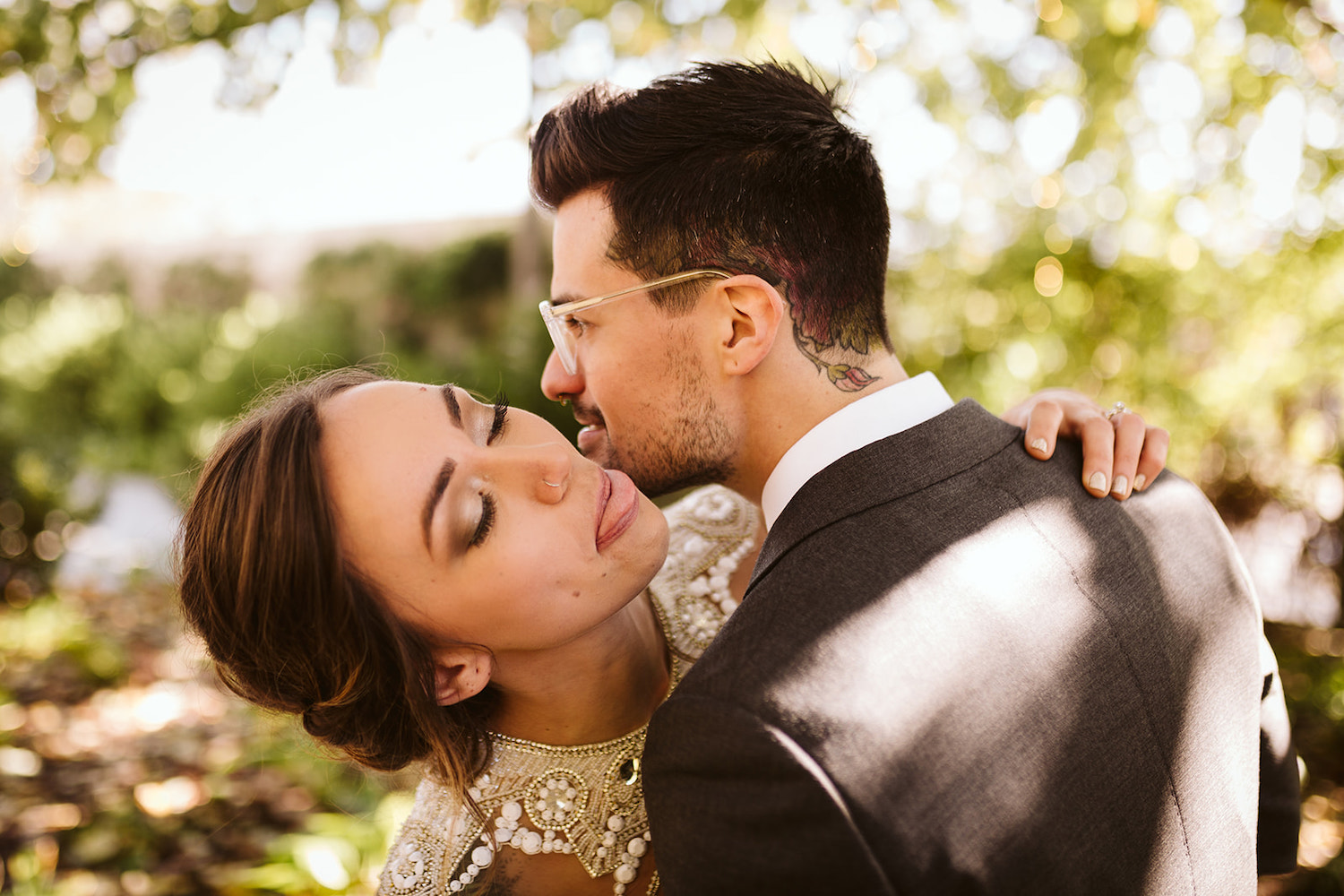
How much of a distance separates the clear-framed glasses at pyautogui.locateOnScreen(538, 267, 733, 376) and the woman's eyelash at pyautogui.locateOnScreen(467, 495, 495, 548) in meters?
0.62

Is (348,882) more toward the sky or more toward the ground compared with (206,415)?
more toward the sky

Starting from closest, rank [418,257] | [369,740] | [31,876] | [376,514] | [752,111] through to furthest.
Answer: [376,514] < [369,740] < [752,111] < [31,876] < [418,257]

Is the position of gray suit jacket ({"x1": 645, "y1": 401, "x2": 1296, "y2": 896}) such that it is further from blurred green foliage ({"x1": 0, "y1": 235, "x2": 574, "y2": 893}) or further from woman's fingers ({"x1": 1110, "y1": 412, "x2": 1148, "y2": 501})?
blurred green foliage ({"x1": 0, "y1": 235, "x2": 574, "y2": 893})

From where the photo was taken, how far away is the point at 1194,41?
4.82 m

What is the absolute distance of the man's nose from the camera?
2334 millimetres

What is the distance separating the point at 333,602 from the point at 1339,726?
17.6ft

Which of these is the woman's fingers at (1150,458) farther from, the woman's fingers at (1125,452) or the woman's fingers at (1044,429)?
the woman's fingers at (1044,429)

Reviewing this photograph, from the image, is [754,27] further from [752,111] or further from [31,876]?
[31,876]

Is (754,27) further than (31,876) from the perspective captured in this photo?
Yes

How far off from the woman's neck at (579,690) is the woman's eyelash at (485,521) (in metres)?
0.35

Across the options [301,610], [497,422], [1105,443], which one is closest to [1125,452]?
[1105,443]

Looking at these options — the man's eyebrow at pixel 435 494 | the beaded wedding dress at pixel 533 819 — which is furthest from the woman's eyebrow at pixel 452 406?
the beaded wedding dress at pixel 533 819

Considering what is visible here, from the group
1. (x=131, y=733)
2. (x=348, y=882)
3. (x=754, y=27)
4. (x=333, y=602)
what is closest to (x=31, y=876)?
(x=348, y=882)

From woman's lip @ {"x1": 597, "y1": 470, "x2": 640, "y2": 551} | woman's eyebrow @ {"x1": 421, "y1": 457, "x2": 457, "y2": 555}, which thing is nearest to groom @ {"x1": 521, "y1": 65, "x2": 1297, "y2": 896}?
woman's lip @ {"x1": 597, "y1": 470, "x2": 640, "y2": 551}
